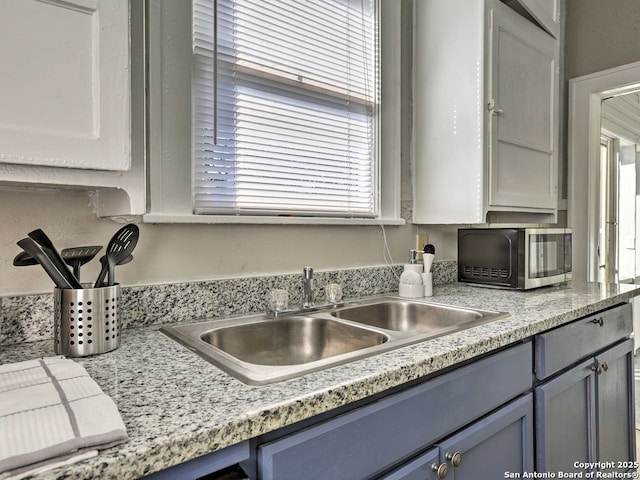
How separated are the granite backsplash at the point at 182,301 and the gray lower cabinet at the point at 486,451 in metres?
0.70

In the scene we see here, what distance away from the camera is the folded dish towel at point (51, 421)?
0.48 metres

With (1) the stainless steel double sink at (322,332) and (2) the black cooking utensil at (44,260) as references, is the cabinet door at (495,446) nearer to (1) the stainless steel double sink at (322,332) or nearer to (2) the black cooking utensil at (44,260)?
(1) the stainless steel double sink at (322,332)

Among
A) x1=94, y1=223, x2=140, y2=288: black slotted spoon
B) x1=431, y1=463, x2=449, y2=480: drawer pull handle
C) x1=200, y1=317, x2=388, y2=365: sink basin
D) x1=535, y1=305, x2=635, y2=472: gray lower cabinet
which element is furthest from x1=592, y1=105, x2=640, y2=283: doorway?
x1=94, y1=223, x2=140, y2=288: black slotted spoon

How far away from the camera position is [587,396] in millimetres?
1473

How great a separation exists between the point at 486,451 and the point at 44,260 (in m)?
1.12

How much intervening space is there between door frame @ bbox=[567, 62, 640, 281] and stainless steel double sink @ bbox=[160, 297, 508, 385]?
173 centimetres

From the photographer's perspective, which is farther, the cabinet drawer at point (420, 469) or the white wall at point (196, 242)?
the white wall at point (196, 242)

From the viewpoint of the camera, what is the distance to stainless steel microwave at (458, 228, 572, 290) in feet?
5.71

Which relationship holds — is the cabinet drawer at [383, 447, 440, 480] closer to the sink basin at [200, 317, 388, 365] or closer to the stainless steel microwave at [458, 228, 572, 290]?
the sink basin at [200, 317, 388, 365]

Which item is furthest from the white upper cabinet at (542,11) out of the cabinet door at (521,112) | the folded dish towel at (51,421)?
the folded dish towel at (51,421)

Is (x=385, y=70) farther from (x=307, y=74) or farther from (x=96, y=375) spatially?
(x=96, y=375)

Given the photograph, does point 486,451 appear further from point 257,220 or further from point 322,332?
point 257,220

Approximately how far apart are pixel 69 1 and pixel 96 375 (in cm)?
70

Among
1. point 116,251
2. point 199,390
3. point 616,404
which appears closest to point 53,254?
point 116,251
